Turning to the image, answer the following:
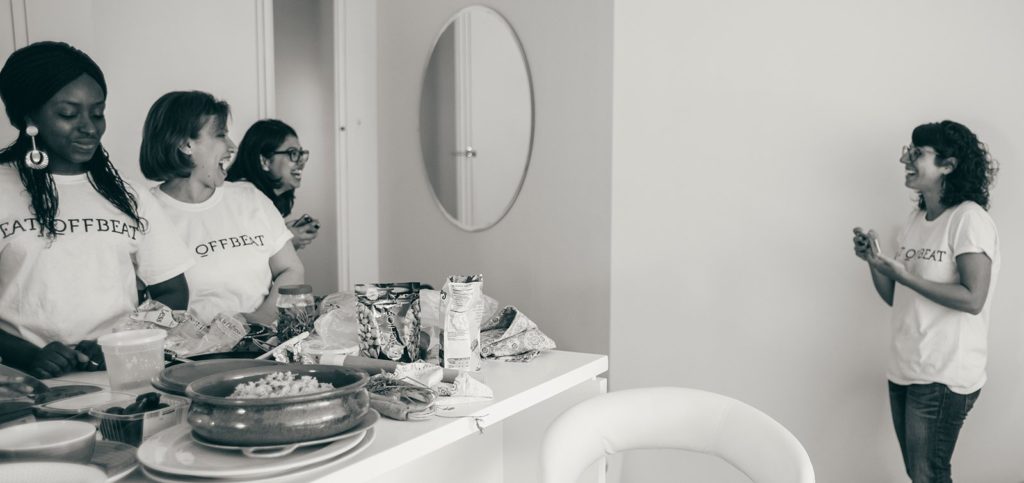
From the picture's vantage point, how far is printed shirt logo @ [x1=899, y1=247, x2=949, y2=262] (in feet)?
7.36

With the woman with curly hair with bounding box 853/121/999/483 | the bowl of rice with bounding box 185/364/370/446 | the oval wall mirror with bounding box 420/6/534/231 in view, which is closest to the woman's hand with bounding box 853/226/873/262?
the woman with curly hair with bounding box 853/121/999/483

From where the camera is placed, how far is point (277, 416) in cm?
102

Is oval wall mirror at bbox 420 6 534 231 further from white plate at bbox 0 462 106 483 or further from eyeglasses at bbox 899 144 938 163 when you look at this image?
white plate at bbox 0 462 106 483

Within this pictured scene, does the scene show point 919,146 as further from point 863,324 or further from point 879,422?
point 879,422

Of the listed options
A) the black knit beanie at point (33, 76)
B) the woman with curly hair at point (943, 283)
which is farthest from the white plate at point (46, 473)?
the woman with curly hair at point (943, 283)

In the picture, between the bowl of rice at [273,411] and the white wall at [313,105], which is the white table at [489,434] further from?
the white wall at [313,105]

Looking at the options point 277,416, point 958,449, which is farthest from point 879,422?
point 277,416

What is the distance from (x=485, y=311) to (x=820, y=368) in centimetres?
138

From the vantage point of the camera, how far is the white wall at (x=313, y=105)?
9.58ft

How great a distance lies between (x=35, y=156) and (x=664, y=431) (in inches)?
69.3

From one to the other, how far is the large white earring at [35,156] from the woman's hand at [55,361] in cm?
55

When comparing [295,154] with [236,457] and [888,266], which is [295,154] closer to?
[236,457]

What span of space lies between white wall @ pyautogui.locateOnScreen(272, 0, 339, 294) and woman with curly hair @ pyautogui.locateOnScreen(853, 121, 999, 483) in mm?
2089

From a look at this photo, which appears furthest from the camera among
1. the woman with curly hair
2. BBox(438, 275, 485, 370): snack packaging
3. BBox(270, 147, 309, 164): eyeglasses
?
BBox(270, 147, 309, 164): eyeglasses
